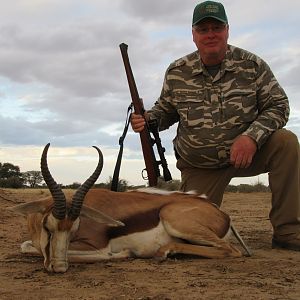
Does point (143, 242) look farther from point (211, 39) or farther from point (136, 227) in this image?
point (211, 39)

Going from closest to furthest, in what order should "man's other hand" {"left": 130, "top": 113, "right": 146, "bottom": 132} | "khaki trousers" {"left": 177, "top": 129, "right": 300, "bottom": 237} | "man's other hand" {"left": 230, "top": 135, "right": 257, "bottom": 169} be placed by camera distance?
"man's other hand" {"left": 230, "top": 135, "right": 257, "bottom": 169} < "khaki trousers" {"left": 177, "top": 129, "right": 300, "bottom": 237} < "man's other hand" {"left": 130, "top": 113, "right": 146, "bottom": 132}

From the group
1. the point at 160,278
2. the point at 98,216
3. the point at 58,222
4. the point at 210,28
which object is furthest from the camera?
the point at 210,28

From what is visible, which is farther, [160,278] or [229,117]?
[229,117]

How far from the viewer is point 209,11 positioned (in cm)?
607

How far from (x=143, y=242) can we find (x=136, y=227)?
0.50ft

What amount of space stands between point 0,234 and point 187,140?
2.61 metres

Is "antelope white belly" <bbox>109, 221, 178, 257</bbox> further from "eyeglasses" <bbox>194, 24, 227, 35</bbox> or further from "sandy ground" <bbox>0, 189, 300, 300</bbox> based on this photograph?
"eyeglasses" <bbox>194, 24, 227, 35</bbox>

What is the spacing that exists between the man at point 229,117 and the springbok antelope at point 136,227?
2.52 feet

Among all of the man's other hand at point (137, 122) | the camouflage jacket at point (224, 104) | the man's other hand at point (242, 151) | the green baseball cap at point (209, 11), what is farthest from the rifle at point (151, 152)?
the green baseball cap at point (209, 11)

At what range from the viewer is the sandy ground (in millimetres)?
3572

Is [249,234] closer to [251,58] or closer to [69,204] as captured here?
[251,58]

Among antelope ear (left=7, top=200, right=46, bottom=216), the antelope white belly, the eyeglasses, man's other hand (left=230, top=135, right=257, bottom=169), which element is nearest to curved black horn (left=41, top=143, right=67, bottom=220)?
antelope ear (left=7, top=200, right=46, bottom=216)

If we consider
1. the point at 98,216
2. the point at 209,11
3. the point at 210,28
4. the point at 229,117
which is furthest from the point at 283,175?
the point at 98,216

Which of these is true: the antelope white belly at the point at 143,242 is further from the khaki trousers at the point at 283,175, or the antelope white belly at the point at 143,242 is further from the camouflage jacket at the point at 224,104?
the khaki trousers at the point at 283,175
